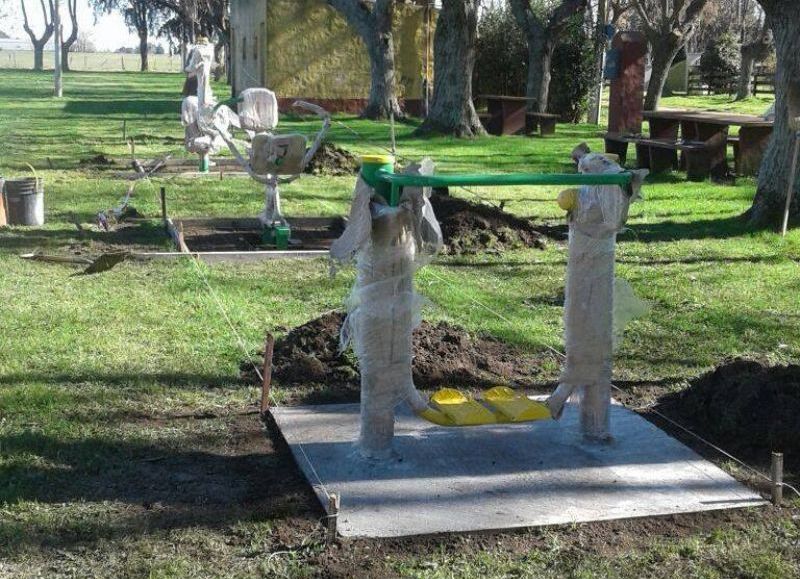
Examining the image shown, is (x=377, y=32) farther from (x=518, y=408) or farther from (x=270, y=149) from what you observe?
(x=518, y=408)

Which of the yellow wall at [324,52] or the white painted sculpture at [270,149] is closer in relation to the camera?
the white painted sculpture at [270,149]

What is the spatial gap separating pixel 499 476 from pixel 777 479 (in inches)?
48.9

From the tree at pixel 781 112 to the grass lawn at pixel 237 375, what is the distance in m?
0.48

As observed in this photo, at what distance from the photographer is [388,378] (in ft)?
16.2

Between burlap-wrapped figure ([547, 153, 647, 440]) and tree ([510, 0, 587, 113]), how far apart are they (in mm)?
23907

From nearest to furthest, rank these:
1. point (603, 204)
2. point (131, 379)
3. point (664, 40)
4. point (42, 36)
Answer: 1. point (603, 204)
2. point (131, 379)
3. point (664, 40)
4. point (42, 36)

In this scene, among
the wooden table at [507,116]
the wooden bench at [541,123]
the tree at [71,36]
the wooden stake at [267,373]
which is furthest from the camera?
the tree at [71,36]

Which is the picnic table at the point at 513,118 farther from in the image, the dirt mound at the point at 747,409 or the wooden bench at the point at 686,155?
the dirt mound at the point at 747,409

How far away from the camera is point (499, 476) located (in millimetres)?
4926

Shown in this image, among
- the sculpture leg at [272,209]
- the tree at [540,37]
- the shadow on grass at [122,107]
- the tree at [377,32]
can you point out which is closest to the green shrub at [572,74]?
the tree at [540,37]

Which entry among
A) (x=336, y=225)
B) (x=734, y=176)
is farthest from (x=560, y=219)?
(x=734, y=176)

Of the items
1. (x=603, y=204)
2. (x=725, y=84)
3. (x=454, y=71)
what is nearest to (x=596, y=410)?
(x=603, y=204)

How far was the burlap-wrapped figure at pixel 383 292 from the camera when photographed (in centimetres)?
485

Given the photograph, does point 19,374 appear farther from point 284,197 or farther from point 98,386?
point 284,197
